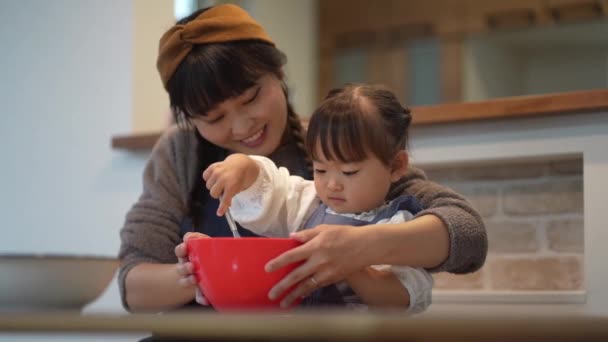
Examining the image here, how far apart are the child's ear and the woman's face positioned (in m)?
0.25

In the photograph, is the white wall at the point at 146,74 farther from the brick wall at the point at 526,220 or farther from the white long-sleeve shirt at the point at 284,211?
the white long-sleeve shirt at the point at 284,211

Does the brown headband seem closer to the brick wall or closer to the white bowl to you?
the white bowl

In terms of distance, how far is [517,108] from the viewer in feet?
5.21

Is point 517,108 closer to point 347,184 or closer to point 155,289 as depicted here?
point 347,184

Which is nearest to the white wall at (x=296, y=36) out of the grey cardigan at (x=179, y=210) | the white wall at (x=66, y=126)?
the white wall at (x=66, y=126)

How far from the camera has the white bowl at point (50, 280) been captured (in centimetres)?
126

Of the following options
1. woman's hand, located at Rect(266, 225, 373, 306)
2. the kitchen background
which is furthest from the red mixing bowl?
the kitchen background

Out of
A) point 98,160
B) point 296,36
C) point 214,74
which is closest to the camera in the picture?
point 214,74

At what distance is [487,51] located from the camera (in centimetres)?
395

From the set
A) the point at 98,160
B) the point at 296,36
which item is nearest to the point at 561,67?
the point at 296,36

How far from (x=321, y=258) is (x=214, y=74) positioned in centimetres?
42

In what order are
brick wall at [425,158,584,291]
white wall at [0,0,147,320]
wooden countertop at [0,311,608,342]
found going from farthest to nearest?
white wall at [0,0,147,320], brick wall at [425,158,584,291], wooden countertop at [0,311,608,342]

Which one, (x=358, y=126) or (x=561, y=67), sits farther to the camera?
(x=561, y=67)

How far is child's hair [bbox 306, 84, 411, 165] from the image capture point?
107 cm
